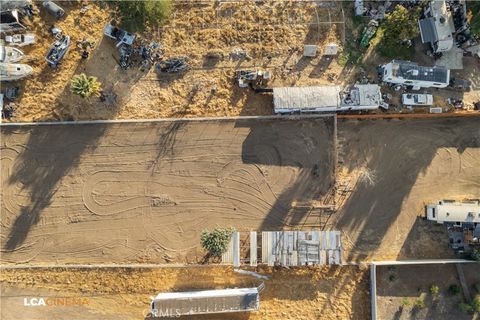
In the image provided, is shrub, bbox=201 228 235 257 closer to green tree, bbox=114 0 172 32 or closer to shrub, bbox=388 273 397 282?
shrub, bbox=388 273 397 282

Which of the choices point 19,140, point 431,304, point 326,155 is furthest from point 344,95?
point 19,140

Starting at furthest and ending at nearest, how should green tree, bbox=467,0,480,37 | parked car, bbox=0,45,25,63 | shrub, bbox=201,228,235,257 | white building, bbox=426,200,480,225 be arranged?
parked car, bbox=0,45,25,63
green tree, bbox=467,0,480,37
white building, bbox=426,200,480,225
shrub, bbox=201,228,235,257

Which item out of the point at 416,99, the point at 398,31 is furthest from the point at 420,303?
the point at 398,31

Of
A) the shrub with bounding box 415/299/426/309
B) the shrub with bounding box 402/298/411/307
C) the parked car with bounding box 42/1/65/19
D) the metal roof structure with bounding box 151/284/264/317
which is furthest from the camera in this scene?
the parked car with bounding box 42/1/65/19

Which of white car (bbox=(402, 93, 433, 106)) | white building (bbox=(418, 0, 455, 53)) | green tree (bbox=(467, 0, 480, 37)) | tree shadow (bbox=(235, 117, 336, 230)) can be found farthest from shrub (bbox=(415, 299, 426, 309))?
green tree (bbox=(467, 0, 480, 37))

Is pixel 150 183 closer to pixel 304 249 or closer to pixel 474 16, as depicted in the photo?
pixel 304 249

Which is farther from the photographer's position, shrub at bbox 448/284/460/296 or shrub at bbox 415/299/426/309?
shrub at bbox 448/284/460/296

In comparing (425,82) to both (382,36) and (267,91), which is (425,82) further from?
(267,91)
